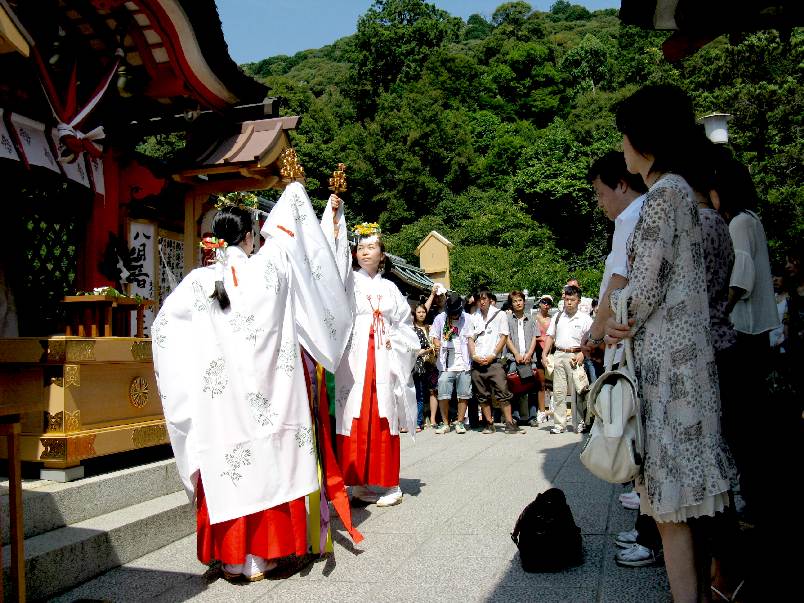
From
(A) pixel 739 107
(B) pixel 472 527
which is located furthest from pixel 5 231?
(A) pixel 739 107

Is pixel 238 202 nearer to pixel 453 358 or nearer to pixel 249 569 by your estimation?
pixel 249 569

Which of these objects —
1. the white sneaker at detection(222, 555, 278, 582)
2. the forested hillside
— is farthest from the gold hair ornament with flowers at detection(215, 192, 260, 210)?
the forested hillside

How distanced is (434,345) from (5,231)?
5851 mm

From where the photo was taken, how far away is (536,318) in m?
10.7

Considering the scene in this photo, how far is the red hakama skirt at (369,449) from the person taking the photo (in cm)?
511

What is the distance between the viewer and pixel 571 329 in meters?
9.20

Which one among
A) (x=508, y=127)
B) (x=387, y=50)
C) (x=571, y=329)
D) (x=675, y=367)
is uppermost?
(x=387, y=50)

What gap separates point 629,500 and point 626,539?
3.07 feet

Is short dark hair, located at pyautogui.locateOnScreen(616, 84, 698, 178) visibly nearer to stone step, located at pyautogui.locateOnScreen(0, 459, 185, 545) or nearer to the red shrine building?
the red shrine building

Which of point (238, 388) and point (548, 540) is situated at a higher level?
point (238, 388)

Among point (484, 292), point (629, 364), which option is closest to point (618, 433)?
point (629, 364)

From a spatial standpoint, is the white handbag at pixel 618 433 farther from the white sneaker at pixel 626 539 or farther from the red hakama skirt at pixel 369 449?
the red hakama skirt at pixel 369 449

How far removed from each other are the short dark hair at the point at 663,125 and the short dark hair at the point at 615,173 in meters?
0.90

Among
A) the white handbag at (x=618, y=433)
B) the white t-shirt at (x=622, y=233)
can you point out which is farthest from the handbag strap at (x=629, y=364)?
the white t-shirt at (x=622, y=233)
